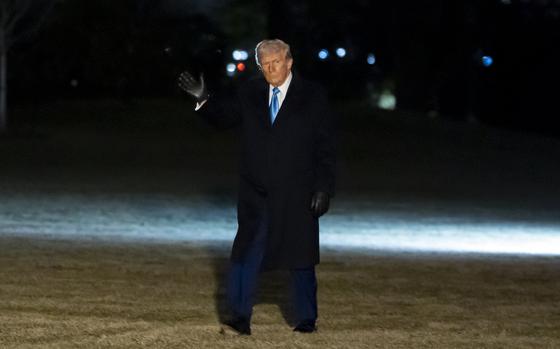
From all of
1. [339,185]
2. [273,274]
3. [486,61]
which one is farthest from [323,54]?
[273,274]

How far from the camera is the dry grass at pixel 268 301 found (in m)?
7.76

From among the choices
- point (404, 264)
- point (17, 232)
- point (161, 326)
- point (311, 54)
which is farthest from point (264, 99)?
point (311, 54)

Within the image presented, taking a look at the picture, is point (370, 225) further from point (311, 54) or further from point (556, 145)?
point (311, 54)

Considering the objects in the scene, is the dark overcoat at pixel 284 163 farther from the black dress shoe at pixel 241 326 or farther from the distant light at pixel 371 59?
the distant light at pixel 371 59

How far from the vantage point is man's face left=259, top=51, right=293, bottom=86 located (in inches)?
300

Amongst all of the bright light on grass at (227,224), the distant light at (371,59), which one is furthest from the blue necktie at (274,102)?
the distant light at (371,59)

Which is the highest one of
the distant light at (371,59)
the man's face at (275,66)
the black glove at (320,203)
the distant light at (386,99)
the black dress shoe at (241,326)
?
the distant light at (371,59)

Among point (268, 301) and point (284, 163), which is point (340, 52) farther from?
point (284, 163)

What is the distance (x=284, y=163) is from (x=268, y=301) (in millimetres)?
2109

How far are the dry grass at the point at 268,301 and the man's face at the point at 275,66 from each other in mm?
1541

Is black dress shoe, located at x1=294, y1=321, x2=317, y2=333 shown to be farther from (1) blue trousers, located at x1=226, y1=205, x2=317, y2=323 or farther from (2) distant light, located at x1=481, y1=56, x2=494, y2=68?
(2) distant light, located at x1=481, y1=56, x2=494, y2=68

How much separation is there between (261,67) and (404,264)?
5042 mm

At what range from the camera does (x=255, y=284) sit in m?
7.83

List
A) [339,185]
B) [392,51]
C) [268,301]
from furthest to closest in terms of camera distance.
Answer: [392,51]
[339,185]
[268,301]
